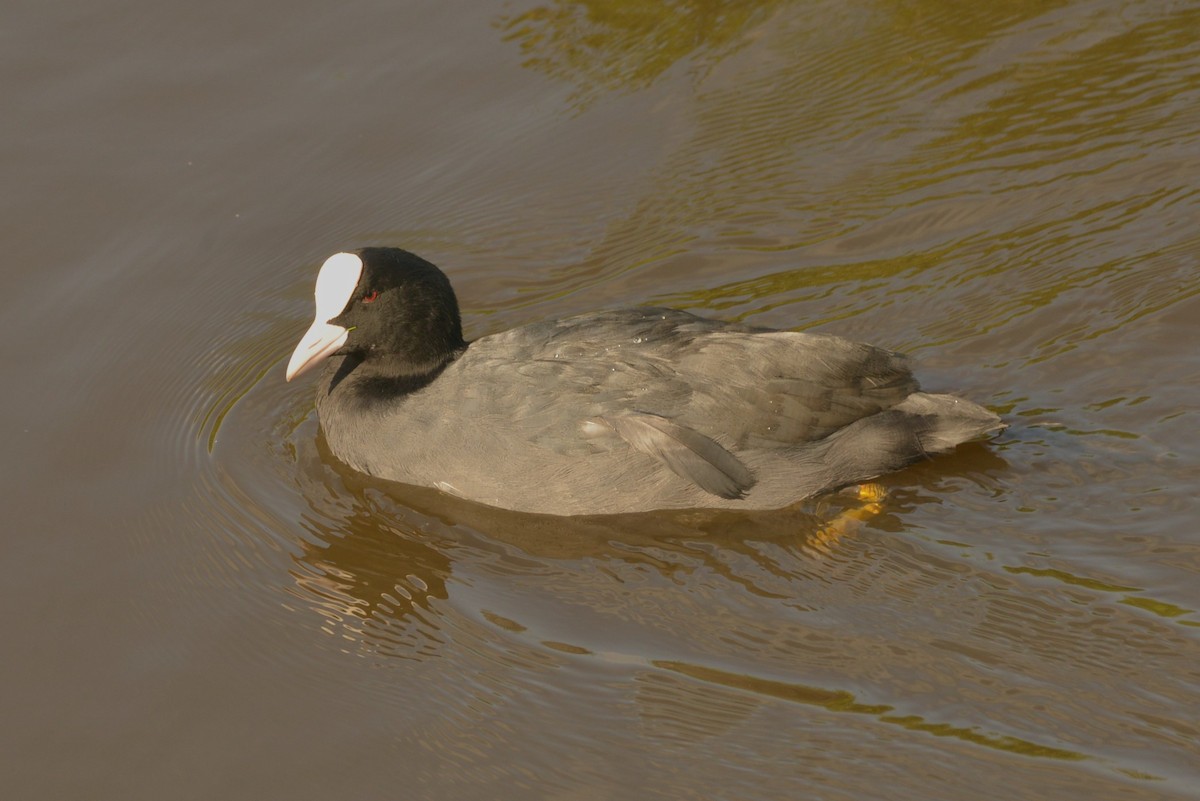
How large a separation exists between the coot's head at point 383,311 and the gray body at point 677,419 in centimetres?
40

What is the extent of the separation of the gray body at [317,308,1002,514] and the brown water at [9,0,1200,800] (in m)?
0.16

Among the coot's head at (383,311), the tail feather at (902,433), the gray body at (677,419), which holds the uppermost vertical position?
the coot's head at (383,311)

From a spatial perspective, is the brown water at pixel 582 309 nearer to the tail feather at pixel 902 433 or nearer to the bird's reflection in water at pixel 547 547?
the bird's reflection in water at pixel 547 547

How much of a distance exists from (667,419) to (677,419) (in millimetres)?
38

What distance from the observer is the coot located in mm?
5406

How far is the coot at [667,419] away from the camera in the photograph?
5.41m

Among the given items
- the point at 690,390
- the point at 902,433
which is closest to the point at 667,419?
the point at 690,390

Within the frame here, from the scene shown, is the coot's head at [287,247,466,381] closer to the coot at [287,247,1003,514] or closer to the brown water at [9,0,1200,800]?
the coot at [287,247,1003,514]

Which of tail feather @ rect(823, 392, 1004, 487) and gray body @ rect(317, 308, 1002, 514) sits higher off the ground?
gray body @ rect(317, 308, 1002, 514)

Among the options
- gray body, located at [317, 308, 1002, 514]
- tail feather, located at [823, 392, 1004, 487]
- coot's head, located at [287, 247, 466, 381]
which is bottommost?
tail feather, located at [823, 392, 1004, 487]

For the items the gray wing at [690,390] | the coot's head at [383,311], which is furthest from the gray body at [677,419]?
the coot's head at [383,311]

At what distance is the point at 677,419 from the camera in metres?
5.38

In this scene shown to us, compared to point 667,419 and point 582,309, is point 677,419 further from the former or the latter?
point 582,309

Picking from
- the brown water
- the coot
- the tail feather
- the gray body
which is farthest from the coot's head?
the tail feather
